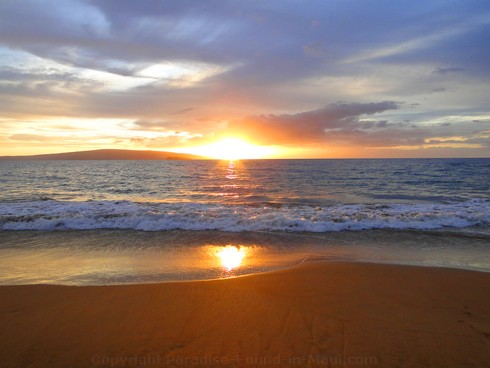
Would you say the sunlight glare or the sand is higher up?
the sand

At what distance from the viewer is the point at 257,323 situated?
14.4ft

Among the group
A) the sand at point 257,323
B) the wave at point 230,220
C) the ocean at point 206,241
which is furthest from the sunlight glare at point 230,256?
the wave at point 230,220

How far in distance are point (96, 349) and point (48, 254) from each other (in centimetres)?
586

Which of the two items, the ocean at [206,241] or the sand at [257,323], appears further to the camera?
the ocean at [206,241]

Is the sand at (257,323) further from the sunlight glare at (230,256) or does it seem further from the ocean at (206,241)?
the sunlight glare at (230,256)

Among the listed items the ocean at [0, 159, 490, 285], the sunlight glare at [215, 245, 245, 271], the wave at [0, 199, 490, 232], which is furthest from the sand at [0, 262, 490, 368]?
the wave at [0, 199, 490, 232]

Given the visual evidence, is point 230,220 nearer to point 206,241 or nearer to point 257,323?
point 206,241

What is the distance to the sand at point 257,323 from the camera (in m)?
3.63

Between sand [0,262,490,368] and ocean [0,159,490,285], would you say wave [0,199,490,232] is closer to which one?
ocean [0,159,490,285]

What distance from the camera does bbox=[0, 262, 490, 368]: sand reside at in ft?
11.9

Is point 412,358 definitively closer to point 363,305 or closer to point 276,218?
point 363,305

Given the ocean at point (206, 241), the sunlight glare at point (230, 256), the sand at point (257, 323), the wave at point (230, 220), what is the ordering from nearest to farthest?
the sand at point (257, 323), the ocean at point (206, 241), the sunlight glare at point (230, 256), the wave at point (230, 220)

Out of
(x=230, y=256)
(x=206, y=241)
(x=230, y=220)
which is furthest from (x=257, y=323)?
(x=230, y=220)

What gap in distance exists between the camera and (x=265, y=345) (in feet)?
12.5
